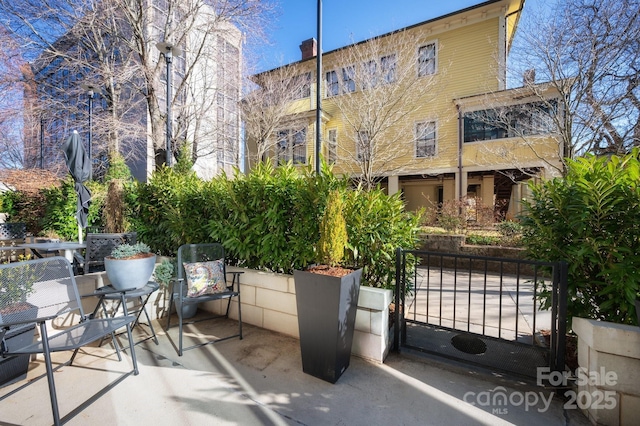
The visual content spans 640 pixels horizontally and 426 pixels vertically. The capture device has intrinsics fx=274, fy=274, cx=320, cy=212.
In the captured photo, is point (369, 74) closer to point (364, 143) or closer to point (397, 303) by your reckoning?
point (364, 143)

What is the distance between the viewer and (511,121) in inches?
367

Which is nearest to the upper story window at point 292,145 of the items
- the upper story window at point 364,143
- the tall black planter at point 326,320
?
the upper story window at point 364,143

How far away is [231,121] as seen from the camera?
1173cm

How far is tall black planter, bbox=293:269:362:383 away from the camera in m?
2.37

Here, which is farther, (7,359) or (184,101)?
(184,101)

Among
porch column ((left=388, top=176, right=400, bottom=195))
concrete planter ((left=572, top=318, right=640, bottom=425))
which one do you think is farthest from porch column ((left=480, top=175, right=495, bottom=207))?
concrete planter ((left=572, top=318, right=640, bottom=425))

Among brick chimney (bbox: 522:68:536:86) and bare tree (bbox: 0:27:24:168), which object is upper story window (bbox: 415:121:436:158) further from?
bare tree (bbox: 0:27:24:168)

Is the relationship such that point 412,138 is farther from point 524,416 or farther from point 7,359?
point 7,359

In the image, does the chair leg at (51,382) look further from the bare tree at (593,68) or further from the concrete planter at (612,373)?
the bare tree at (593,68)

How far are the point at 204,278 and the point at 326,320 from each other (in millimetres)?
1730

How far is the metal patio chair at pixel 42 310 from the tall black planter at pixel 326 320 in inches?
58.9

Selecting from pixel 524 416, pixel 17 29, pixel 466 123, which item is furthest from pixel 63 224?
pixel 466 123

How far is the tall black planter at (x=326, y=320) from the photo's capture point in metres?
2.37

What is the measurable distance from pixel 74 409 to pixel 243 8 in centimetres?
1001
